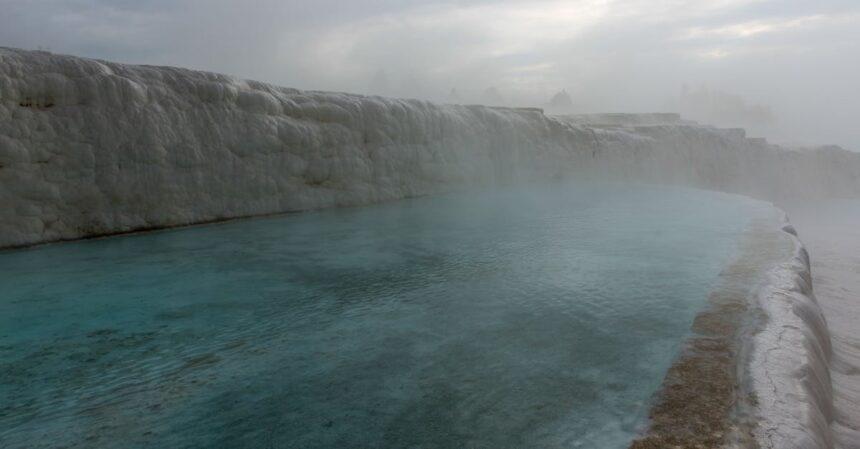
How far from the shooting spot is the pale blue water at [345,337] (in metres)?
1.85

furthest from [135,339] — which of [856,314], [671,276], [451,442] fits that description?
[856,314]

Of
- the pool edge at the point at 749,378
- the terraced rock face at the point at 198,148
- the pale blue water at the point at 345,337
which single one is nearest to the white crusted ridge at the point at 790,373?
the pool edge at the point at 749,378

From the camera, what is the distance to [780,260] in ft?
13.3

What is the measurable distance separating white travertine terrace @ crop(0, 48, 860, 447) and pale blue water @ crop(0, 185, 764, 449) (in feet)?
1.37

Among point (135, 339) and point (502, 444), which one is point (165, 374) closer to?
point (135, 339)

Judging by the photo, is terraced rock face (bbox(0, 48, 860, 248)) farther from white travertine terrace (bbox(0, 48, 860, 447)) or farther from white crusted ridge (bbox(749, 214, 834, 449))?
white crusted ridge (bbox(749, 214, 834, 449))

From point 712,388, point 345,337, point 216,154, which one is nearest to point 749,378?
point 712,388

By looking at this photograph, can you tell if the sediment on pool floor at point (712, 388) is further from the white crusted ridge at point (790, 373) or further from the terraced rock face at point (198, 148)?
the terraced rock face at point (198, 148)

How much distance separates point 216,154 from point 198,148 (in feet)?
0.66

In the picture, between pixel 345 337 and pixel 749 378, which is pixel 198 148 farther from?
pixel 749 378

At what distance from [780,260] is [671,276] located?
1074 mm

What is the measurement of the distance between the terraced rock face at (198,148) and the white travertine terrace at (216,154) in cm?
1

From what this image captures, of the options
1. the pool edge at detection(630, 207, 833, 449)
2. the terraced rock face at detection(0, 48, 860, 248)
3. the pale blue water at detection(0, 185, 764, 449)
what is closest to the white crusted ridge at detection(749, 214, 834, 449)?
the pool edge at detection(630, 207, 833, 449)

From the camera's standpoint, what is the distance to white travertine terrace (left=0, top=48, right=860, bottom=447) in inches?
185
